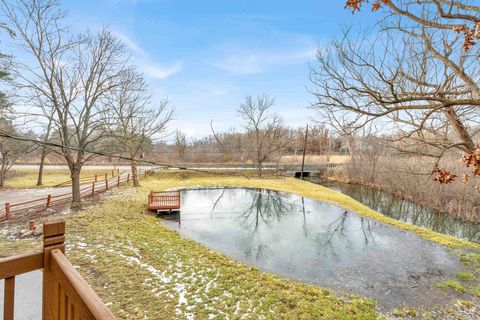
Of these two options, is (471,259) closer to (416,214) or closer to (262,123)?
(416,214)

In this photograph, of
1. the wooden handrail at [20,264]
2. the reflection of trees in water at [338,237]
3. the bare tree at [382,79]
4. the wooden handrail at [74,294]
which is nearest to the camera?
the wooden handrail at [74,294]

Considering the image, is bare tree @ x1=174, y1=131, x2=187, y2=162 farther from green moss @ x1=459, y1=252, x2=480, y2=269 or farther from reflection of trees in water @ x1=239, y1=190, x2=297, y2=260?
green moss @ x1=459, y1=252, x2=480, y2=269

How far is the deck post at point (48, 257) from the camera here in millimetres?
1477

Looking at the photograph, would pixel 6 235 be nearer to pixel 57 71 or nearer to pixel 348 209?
pixel 57 71

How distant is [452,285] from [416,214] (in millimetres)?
9380

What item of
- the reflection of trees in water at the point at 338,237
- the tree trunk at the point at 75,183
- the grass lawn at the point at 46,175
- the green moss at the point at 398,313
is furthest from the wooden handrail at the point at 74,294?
the grass lawn at the point at 46,175

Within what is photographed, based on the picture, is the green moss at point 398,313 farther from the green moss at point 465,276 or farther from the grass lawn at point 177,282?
the green moss at point 465,276

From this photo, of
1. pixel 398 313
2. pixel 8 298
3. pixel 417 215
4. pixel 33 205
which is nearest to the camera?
pixel 8 298

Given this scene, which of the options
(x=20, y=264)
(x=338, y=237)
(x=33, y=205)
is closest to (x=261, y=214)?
(x=338, y=237)

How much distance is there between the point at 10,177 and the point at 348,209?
1067 inches

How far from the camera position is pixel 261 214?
1205 centimetres

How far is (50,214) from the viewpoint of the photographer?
9.24 m

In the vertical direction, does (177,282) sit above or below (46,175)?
below

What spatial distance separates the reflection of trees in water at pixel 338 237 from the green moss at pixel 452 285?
2533mm
